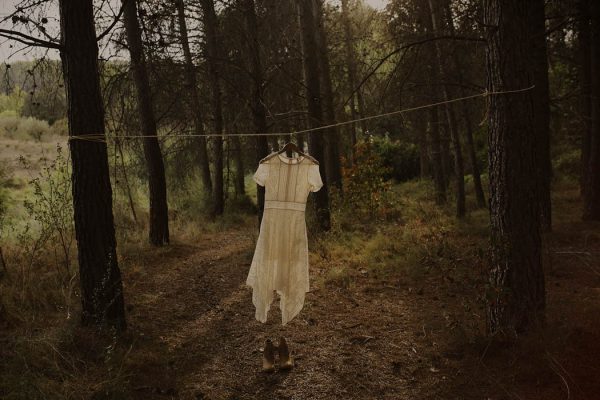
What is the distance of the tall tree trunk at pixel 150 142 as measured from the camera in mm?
8953

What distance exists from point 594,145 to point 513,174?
6.59 m

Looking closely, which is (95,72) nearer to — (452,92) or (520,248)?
(520,248)

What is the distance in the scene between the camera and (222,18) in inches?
414

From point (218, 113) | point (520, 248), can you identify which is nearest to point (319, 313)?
point (520, 248)

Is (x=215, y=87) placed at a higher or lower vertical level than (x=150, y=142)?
higher

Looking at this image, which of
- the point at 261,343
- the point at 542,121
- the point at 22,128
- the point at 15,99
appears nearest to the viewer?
the point at 261,343

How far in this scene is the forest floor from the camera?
377 centimetres

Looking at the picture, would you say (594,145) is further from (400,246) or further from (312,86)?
(312,86)

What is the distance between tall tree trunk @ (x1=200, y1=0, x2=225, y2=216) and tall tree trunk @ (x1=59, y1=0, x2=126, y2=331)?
4.81 m

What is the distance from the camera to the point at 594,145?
30.0 feet

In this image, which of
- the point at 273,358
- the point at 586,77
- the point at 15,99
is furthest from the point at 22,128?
the point at 586,77

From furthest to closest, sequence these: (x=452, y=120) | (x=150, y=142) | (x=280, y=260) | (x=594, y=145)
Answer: (x=452, y=120), (x=150, y=142), (x=594, y=145), (x=280, y=260)

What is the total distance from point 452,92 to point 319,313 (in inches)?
320

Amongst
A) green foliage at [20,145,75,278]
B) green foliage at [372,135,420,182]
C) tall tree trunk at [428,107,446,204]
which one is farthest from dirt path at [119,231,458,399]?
green foliage at [372,135,420,182]
